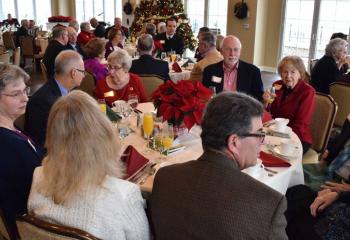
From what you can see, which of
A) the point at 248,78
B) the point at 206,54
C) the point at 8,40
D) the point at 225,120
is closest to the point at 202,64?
the point at 206,54

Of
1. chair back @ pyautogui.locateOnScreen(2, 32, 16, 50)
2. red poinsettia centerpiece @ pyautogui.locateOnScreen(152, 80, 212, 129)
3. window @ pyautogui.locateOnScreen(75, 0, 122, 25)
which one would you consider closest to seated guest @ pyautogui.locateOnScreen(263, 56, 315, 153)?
red poinsettia centerpiece @ pyautogui.locateOnScreen(152, 80, 212, 129)

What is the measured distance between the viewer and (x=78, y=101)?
1.56 m

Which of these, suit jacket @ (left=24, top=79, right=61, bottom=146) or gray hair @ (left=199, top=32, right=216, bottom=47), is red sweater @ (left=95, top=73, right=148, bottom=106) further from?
gray hair @ (left=199, top=32, right=216, bottom=47)

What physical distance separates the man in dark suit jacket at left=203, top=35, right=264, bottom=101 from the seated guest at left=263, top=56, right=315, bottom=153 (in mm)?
651

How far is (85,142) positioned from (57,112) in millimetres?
177

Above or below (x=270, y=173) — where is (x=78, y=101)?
above

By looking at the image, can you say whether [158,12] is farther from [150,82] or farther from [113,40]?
[150,82]

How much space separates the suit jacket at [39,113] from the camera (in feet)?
9.18

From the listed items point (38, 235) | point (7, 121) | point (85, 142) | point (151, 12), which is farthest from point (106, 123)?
point (151, 12)

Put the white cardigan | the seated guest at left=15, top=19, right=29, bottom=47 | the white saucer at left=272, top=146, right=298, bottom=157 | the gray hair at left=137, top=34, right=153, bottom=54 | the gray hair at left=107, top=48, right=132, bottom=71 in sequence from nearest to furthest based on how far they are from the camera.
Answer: the white cardigan → the white saucer at left=272, top=146, right=298, bottom=157 → the gray hair at left=107, top=48, right=132, bottom=71 → the gray hair at left=137, top=34, right=153, bottom=54 → the seated guest at left=15, top=19, right=29, bottom=47

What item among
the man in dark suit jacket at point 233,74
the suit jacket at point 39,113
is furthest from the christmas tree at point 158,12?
the suit jacket at point 39,113

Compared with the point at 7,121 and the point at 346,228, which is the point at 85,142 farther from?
the point at 346,228

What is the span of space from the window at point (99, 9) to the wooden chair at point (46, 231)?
14.4m

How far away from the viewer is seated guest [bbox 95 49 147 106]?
3.67 metres
